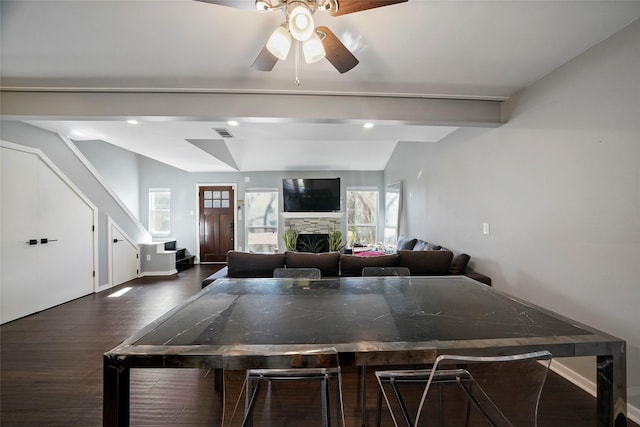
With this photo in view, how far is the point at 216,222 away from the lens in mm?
6355

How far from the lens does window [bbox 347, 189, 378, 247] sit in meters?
6.40

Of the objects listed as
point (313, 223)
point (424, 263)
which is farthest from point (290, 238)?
point (424, 263)

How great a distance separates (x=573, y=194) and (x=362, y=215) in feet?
15.5

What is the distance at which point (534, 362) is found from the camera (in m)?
0.85

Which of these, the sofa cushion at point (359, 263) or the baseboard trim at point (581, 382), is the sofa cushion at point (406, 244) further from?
the baseboard trim at point (581, 382)

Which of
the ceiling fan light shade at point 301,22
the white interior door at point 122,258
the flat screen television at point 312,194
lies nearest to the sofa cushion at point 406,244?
the flat screen television at point 312,194

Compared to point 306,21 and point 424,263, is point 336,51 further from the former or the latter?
point 424,263

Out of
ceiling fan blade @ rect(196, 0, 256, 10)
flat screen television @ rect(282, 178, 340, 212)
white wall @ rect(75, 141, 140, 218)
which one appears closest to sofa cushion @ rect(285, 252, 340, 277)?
ceiling fan blade @ rect(196, 0, 256, 10)

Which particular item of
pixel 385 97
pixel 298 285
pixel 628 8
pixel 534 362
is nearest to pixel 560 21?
pixel 628 8

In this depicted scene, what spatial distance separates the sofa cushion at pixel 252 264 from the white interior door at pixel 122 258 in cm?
313

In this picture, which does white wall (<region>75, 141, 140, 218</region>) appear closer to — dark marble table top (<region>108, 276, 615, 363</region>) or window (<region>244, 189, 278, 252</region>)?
window (<region>244, 189, 278, 252</region>)

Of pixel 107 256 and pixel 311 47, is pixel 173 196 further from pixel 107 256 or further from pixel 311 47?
pixel 311 47

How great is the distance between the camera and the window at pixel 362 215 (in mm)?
6398

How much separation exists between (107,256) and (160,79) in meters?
3.69
